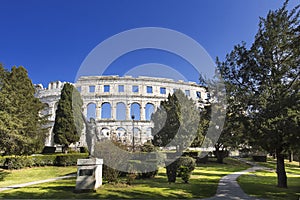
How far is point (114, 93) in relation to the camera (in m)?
44.8

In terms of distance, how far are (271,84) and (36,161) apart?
2102 centimetres

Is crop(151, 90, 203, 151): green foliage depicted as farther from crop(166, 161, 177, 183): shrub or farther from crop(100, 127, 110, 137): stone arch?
crop(100, 127, 110, 137): stone arch

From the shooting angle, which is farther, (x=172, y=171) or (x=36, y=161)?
(x=36, y=161)

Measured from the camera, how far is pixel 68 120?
28578 mm

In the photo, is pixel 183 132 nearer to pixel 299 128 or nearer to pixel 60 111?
pixel 299 128

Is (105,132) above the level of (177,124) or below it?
below

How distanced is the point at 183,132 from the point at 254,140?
808 centimetres

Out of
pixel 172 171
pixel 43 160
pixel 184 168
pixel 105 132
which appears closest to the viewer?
pixel 172 171

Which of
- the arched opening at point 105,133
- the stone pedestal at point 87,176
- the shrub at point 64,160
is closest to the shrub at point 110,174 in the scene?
the stone pedestal at point 87,176

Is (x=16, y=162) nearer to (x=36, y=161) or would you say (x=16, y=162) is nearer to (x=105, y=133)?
A: (x=36, y=161)

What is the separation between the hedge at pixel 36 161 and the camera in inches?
737

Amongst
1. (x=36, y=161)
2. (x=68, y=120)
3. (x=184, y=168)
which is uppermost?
(x=68, y=120)

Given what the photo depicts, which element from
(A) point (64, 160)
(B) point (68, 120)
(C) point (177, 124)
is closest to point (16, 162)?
(A) point (64, 160)

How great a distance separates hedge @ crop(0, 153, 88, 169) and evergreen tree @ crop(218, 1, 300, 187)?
16.7m
